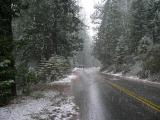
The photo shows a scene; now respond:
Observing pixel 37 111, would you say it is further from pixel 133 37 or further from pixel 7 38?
pixel 133 37

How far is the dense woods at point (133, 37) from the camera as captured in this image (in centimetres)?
2795

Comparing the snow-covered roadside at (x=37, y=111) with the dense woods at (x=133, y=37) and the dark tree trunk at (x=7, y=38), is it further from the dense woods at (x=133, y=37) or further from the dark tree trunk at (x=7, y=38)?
the dense woods at (x=133, y=37)

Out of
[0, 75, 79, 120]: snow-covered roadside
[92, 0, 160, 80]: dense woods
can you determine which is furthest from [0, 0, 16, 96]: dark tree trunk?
[92, 0, 160, 80]: dense woods

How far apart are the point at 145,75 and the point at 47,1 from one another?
1267cm

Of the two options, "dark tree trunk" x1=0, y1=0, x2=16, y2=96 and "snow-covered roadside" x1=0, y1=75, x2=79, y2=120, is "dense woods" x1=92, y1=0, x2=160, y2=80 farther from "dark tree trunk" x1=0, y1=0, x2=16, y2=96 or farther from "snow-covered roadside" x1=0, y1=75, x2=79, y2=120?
"dark tree trunk" x1=0, y1=0, x2=16, y2=96

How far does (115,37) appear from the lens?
50.5 meters

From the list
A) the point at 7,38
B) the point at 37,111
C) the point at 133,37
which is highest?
the point at 133,37

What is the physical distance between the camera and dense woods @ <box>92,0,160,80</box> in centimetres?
2795

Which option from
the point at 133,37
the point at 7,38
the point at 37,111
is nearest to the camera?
the point at 37,111

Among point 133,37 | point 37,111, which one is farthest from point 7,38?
point 133,37

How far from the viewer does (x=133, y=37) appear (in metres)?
37.6

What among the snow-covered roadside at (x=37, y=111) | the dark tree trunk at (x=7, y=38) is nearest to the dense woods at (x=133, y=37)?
the snow-covered roadside at (x=37, y=111)

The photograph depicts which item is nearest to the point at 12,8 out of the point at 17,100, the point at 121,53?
the point at 17,100

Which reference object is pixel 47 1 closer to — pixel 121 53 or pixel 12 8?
pixel 12 8
